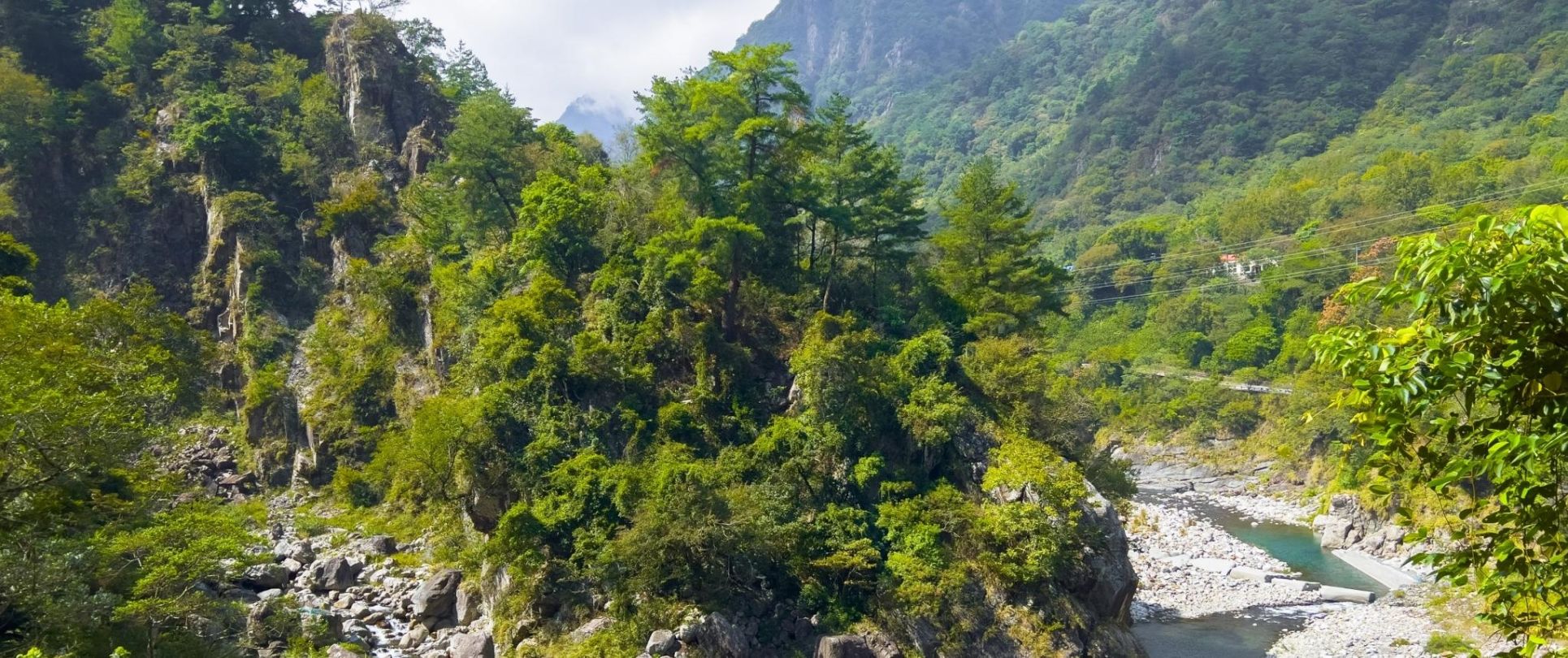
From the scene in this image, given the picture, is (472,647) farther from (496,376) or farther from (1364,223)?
(1364,223)

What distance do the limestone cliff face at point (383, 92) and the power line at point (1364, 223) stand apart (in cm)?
5389

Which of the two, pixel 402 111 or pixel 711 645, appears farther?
pixel 402 111

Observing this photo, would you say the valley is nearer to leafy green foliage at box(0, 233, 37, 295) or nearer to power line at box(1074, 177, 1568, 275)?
leafy green foliage at box(0, 233, 37, 295)

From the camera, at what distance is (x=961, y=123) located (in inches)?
6161

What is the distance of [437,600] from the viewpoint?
23469 millimetres

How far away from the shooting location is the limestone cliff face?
41156 millimetres

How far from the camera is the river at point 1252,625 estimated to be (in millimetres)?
26297

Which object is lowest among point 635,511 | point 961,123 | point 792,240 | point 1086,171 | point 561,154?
point 635,511

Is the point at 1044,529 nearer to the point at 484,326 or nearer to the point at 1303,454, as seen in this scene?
the point at 484,326

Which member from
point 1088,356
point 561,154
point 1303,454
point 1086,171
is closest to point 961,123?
point 1086,171

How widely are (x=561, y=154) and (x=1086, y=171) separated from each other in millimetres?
97297

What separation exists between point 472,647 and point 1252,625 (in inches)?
918

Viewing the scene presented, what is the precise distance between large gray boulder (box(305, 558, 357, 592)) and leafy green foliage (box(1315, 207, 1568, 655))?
2589 centimetres

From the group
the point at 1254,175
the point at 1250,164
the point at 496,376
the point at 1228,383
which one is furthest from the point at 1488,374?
the point at 1250,164
